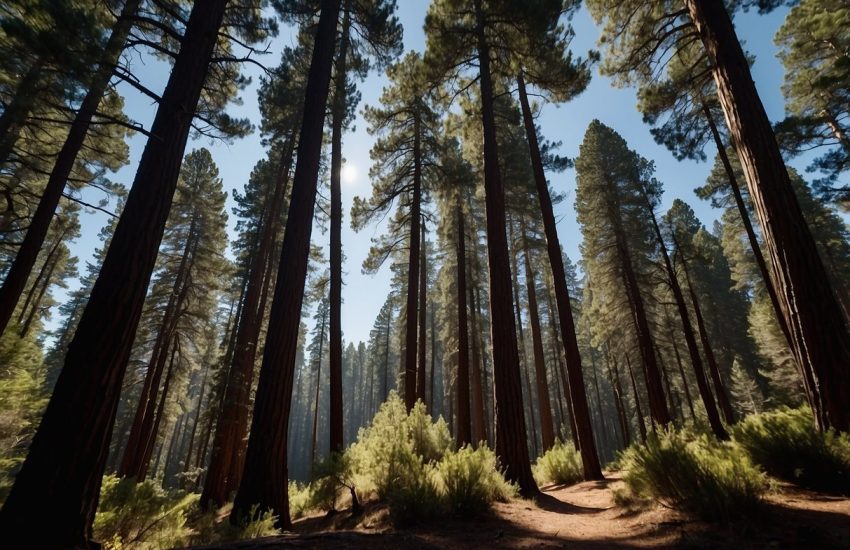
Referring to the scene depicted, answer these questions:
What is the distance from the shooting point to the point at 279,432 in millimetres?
5164

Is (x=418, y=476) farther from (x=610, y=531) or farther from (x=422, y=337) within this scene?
(x=422, y=337)

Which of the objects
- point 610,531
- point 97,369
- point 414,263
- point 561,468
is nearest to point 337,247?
point 414,263

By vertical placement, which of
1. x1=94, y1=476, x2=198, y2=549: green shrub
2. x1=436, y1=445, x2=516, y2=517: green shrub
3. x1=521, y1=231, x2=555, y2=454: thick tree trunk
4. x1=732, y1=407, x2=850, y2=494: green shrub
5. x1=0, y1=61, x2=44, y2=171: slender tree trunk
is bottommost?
x1=94, y1=476, x2=198, y2=549: green shrub

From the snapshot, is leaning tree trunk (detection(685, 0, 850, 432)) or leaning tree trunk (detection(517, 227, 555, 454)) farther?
leaning tree trunk (detection(517, 227, 555, 454))

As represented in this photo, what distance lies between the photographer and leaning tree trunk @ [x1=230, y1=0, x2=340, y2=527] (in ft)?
16.2

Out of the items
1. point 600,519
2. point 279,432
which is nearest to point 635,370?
point 600,519

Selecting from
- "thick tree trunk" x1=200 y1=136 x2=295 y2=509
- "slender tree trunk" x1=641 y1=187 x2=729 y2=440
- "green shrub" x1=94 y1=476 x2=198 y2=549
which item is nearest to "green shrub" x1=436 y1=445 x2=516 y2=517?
"green shrub" x1=94 y1=476 x2=198 y2=549

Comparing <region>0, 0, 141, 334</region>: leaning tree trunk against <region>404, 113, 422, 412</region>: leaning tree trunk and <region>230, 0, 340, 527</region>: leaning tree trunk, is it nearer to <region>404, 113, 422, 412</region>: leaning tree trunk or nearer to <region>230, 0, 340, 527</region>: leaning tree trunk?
<region>230, 0, 340, 527</region>: leaning tree trunk

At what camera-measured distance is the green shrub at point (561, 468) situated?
30.6 feet

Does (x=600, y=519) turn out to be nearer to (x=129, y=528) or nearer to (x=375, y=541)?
(x=375, y=541)

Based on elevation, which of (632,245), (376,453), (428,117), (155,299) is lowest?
(376,453)

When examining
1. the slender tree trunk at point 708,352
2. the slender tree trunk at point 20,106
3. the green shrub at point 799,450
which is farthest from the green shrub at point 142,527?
the slender tree trunk at point 708,352

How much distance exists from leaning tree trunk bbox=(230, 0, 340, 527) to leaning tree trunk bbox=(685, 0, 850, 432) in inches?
253

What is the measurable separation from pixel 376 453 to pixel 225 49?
351 inches
